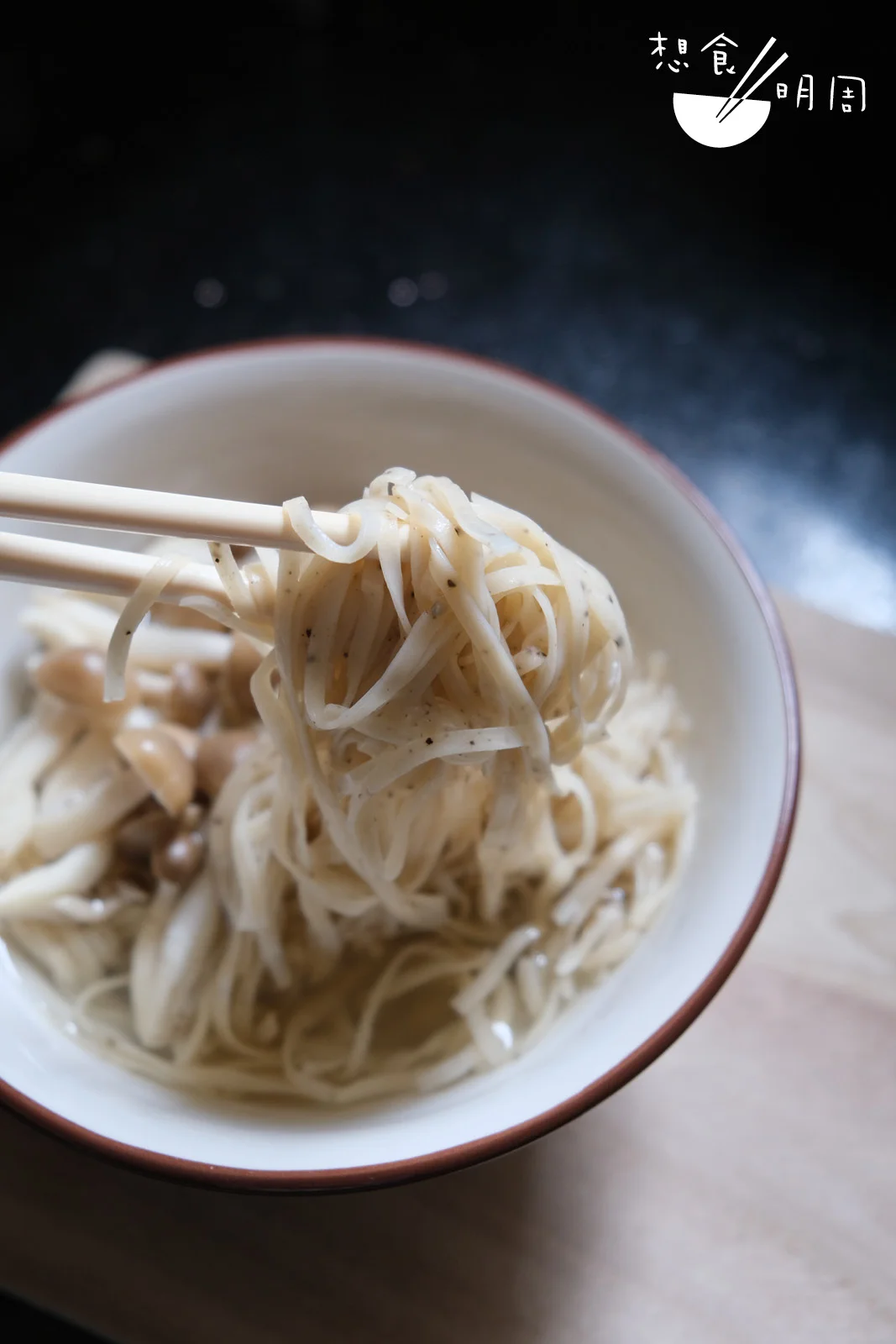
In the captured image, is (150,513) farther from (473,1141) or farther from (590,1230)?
(590,1230)

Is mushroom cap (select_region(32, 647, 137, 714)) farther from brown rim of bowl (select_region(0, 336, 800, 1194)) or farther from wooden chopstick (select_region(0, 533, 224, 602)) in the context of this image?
brown rim of bowl (select_region(0, 336, 800, 1194))

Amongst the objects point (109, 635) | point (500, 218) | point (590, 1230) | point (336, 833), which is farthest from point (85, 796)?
point (500, 218)

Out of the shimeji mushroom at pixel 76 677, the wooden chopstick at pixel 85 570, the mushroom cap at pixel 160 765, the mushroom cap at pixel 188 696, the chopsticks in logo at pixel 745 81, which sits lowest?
the mushroom cap at pixel 160 765

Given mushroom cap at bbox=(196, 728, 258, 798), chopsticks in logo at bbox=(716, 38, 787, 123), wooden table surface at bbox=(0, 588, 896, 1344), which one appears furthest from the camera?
chopsticks in logo at bbox=(716, 38, 787, 123)

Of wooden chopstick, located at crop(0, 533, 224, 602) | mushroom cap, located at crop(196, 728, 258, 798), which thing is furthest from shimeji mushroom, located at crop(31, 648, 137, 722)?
wooden chopstick, located at crop(0, 533, 224, 602)

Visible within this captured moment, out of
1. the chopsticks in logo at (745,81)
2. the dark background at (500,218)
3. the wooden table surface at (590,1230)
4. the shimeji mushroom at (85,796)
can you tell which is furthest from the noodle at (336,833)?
the chopsticks in logo at (745,81)

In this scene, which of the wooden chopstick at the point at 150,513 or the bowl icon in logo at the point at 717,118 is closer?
the wooden chopstick at the point at 150,513
